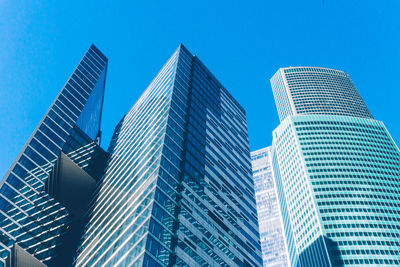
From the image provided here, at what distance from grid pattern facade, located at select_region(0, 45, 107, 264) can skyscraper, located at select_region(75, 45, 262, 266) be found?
11.0 meters

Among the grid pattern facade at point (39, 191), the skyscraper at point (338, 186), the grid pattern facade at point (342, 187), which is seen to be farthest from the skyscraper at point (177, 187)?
the grid pattern facade at point (342, 187)

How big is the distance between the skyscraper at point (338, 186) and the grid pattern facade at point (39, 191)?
85.2 m

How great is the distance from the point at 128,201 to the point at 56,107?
57.0 m

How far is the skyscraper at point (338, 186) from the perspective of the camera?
134 metres

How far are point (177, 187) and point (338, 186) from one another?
98.7 m

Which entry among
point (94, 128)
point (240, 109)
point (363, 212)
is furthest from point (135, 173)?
point (363, 212)

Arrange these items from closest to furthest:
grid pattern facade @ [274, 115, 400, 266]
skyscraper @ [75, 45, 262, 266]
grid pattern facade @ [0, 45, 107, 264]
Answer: skyscraper @ [75, 45, 262, 266] < grid pattern facade @ [0, 45, 107, 264] < grid pattern facade @ [274, 115, 400, 266]

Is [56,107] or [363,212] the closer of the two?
[56,107]

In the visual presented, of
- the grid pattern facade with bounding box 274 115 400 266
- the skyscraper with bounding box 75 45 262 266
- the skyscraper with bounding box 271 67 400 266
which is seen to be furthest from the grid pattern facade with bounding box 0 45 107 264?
the grid pattern facade with bounding box 274 115 400 266

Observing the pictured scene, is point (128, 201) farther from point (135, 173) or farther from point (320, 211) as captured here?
point (320, 211)

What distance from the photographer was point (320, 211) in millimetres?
144250

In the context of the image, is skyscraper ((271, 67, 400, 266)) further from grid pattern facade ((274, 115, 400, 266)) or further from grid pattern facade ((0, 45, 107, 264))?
grid pattern facade ((0, 45, 107, 264))

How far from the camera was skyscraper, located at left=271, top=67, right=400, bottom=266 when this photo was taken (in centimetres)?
13384

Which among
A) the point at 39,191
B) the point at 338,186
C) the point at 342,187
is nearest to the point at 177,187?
the point at 39,191
